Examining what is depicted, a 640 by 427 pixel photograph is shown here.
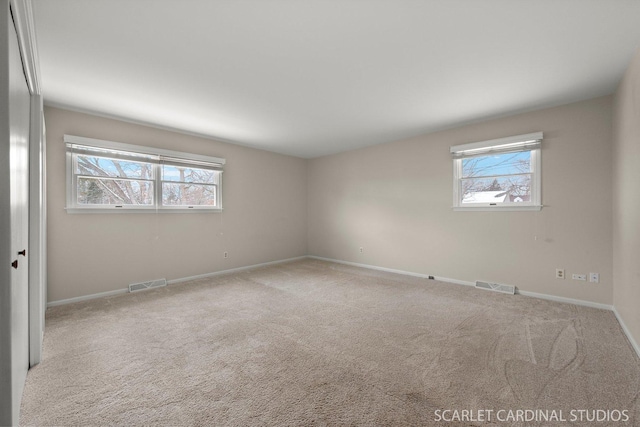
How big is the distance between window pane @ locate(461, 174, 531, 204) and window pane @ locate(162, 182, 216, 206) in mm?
4344

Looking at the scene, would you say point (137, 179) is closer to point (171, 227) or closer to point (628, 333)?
point (171, 227)

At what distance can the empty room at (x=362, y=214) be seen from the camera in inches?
63.4

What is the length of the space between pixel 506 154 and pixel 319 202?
12.3 feet

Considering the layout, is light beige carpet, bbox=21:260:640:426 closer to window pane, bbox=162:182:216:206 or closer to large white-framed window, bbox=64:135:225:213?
large white-framed window, bbox=64:135:225:213

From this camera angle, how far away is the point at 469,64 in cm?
239

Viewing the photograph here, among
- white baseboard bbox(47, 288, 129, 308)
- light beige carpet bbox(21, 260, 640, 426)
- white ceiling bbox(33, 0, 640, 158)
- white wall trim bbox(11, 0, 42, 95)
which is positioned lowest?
light beige carpet bbox(21, 260, 640, 426)

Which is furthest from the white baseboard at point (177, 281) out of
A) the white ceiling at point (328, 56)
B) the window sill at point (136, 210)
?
the white ceiling at point (328, 56)

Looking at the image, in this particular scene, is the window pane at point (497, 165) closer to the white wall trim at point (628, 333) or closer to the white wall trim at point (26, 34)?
the white wall trim at point (628, 333)

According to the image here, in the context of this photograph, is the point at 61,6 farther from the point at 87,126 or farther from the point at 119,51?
the point at 87,126

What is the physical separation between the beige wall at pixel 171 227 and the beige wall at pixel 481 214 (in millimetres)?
1052

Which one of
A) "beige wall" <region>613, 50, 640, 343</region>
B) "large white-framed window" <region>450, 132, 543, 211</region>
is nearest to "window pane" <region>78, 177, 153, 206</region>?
"large white-framed window" <region>450, 132, 543, 211</region>

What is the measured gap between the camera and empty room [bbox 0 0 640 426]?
5.28 ft

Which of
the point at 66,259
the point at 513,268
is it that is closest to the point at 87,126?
the point at 66,259

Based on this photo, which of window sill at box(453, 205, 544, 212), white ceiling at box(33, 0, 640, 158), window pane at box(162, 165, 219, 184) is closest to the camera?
white ceiling at box(33, 0, 640, 158)
